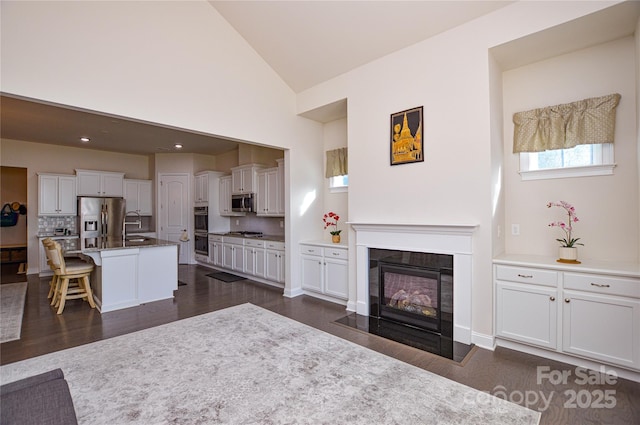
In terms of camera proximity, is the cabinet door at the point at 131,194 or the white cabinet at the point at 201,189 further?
the cabinet door at the point at 131,194

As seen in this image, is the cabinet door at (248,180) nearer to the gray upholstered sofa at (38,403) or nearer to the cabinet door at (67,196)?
the cabinet door at (67,196)

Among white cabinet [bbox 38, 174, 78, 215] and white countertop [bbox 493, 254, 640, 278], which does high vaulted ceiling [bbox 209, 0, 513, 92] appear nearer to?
white countertop [bbox 493, 254, 640, 278]

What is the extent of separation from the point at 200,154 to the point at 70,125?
123 inches

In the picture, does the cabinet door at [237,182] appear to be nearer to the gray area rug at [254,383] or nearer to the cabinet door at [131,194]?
the cabinet door at [131,194]

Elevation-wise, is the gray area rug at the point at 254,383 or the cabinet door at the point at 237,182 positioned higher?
the cabinet door at the point at 237,182

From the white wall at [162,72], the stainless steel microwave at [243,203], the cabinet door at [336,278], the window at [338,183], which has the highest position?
the white wall at [162,72]

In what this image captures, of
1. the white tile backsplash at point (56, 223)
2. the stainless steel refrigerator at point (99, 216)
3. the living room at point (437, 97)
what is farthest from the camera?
the stainless steel refrigerator at point (99, 216)

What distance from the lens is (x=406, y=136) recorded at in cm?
371

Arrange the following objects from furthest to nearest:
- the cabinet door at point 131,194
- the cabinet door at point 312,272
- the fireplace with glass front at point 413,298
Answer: the cabinet door at point 131,194 < the cabinet door at point 312,272 < the fireplace with glass front at point 413,298

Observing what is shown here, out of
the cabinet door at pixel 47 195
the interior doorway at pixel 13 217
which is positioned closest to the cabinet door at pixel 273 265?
the cabinet door at pixel 47 195

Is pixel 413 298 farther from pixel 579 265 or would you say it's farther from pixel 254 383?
pixel 254 383

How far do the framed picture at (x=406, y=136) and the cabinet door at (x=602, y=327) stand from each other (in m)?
2.04

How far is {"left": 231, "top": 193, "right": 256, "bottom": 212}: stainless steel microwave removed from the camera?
6531 millimetres

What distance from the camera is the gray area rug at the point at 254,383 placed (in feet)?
6.73
